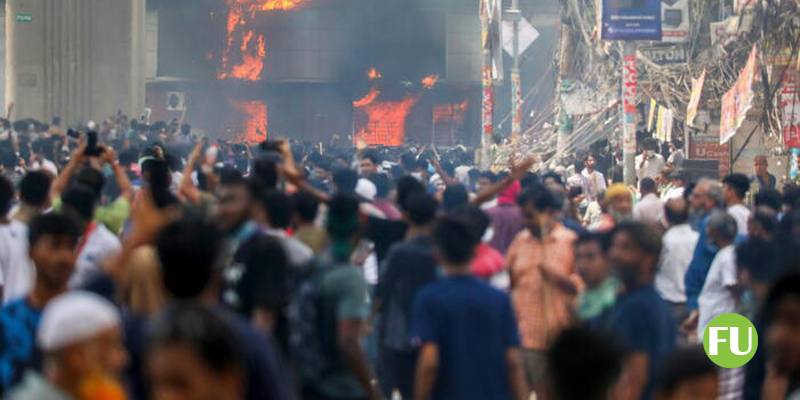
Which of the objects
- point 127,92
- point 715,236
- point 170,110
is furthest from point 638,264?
point 170,110

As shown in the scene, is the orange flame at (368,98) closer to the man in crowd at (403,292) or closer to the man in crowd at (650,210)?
the man in crowd at (650,210)

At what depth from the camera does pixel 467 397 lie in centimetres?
675

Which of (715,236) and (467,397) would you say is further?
(715,236)

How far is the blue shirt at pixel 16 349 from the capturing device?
5.73 meters

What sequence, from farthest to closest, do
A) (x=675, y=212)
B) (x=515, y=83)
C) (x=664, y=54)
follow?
(x=515, y=83)
(x=664, y=54)
(x=675, y=212)

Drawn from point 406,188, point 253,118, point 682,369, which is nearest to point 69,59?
point 253,118

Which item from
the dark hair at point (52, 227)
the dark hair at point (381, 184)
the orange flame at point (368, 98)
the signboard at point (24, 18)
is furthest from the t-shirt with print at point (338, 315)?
the orange flame at point (368, 98)

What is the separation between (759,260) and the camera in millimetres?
7480

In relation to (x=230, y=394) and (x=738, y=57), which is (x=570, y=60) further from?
(x=230, y=394)

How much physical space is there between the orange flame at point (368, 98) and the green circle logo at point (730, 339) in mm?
49443

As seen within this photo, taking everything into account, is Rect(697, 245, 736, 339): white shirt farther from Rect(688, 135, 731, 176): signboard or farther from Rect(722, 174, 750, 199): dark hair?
Rect(688, 135, 731, 176): signboard

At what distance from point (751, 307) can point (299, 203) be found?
7.90 ft

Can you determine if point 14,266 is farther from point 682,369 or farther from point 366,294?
point 682,369

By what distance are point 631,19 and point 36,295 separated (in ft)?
48.0
